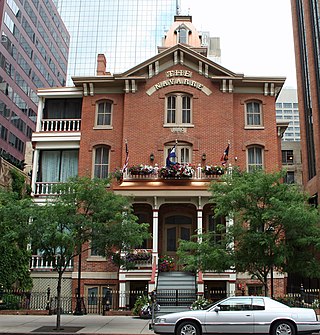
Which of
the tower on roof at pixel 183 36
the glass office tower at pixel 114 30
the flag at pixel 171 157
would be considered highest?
the glass office tower at pixel 114 30

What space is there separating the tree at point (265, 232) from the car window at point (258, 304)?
8.47 ft

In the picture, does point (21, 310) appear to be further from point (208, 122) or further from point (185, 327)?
point (208, 122)

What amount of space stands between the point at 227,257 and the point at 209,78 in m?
13.8

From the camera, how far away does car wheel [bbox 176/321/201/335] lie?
1384 cm

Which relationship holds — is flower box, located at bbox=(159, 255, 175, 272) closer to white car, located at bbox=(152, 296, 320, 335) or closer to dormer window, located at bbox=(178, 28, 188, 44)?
white car, located at bbox=(152, 296, 320, 335)

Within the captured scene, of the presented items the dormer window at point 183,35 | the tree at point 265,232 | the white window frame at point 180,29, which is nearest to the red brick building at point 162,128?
the white window frame at point 180,29

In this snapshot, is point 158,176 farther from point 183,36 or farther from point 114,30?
point 114,30

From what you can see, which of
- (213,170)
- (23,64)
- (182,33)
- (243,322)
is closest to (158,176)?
(213,170)

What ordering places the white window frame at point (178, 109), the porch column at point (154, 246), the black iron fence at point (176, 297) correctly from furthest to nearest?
1. the white window frame at point (178, 109)
2. the porch column at point (154, 246)
3. the black iron fence at point (176, 297)

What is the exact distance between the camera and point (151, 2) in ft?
455

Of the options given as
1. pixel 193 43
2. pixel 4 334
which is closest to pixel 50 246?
pixel 4 334

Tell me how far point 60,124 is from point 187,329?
17967 millimetres

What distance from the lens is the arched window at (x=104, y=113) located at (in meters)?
28.4

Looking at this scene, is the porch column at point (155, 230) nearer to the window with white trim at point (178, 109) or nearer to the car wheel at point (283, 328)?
the window with white trim at point (178, 109)
